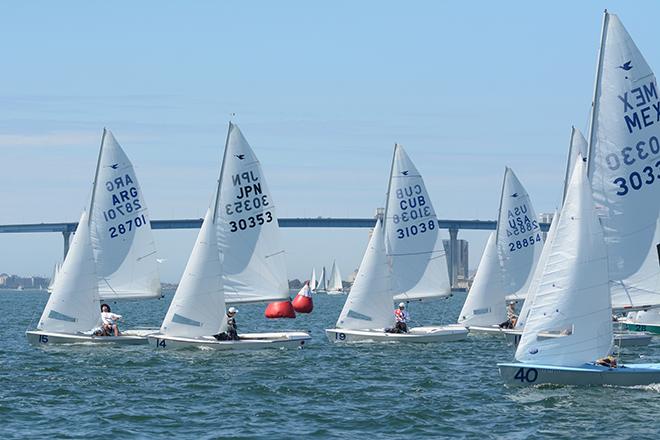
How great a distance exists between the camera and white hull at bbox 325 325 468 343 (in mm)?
36441

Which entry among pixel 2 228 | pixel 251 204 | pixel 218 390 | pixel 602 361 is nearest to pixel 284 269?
pixel 251 204

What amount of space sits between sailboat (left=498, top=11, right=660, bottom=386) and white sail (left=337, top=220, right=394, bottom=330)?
11576 mm

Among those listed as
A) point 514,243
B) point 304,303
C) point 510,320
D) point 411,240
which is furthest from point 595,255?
point 304,303

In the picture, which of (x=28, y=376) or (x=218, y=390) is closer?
(x=218, y=390)

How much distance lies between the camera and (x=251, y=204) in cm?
3603

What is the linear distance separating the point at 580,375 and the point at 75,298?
15.2m

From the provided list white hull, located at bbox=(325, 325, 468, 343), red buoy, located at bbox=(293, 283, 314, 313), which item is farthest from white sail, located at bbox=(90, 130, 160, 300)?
red buoy, located at bbox=(293, 283, 314, 313)

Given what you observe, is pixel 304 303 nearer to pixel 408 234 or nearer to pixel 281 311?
pixel 281 311

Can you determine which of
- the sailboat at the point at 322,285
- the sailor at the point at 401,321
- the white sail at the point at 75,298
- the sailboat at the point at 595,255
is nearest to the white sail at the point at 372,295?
the sailor at the point at 401,321

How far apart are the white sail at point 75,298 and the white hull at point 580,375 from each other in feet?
44.9

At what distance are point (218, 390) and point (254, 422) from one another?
14.2 ft

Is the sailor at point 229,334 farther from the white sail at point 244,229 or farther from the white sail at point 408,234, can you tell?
the white sail at point 408,234

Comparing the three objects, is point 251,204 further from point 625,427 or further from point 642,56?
point 625,427

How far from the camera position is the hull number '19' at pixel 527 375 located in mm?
24172
